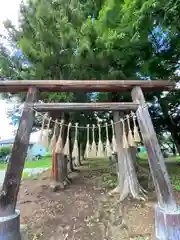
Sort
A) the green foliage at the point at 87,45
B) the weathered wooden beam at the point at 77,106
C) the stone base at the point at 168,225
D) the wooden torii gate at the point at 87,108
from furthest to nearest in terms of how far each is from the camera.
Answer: the green foliage at the point at 87,45 → the weathered wooden beam at the point at 77,106 → the wooden torii gate at the point at 87,108 → the stone base at the point at 168,225

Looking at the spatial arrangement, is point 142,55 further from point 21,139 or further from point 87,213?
point 87,213

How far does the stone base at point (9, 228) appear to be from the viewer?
221cm

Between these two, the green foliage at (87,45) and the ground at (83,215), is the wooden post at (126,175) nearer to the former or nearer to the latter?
the ground at (83,215)

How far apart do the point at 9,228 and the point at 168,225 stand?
1.89 metres

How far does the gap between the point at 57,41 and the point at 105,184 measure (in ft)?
12.7

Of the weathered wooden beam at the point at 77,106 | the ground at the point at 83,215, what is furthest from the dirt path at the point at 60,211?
the weathered wooden beam at the point at 77,106

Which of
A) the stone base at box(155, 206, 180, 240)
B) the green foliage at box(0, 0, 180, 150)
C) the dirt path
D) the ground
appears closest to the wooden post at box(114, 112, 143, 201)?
the ground

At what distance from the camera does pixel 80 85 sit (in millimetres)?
2789

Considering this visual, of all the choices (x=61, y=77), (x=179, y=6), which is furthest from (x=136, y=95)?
(x=61, y=77)

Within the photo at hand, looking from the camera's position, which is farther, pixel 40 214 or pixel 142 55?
pixel 142 55

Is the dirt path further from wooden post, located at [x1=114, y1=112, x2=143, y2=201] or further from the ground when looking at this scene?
wooden post, located at [x1=114, y1=112, x2=143, y2=201]

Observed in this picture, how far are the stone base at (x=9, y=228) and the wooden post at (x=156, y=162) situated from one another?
183cm

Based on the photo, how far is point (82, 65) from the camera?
4.06 metres

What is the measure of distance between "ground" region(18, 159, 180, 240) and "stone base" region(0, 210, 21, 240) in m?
0.44
